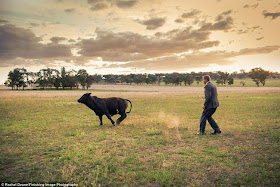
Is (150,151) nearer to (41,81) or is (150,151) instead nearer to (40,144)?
(40,144)

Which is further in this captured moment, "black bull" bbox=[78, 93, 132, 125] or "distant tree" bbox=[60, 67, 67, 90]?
"distant tree" bbox=[60, 67, 67, 90]

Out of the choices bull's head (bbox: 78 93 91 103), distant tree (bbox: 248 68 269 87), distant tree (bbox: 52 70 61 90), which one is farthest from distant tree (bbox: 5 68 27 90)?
distant tree (bbox: 248 68 269 87)

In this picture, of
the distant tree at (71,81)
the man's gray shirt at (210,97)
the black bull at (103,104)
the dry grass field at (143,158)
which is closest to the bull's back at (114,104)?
the black bull at (103,104)

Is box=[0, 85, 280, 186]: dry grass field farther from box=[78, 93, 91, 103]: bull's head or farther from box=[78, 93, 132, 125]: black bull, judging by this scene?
box=[78, 93, 91, 103]: bull's head

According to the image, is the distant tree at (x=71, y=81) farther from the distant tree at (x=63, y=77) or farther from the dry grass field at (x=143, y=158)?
the dry grass field at (x=143, y=158)

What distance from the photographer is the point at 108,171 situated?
555cm

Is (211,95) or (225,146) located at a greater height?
(211,95)

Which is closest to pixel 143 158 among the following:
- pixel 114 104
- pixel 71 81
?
pixel 114 104

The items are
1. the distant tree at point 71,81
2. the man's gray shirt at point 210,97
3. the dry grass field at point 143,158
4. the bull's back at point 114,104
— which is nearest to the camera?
the dry grass field at point 143,158

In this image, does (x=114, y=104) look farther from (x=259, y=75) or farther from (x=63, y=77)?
(x=259, y=75)

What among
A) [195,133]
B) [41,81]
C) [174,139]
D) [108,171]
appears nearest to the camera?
[108,171]

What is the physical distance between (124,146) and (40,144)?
402 cm

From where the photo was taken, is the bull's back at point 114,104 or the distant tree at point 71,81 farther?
the distant tree at point 71,81

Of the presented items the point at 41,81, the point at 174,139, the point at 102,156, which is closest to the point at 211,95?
the point at 174,139
